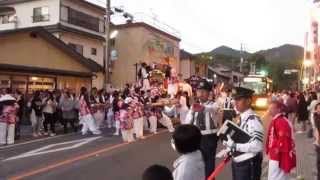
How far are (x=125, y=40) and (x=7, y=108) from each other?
31637 millimetres

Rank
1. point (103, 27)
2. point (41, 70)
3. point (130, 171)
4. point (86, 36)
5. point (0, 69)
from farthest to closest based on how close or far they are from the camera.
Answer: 1. point (103, 27)
2. point (86, 36)
3. point (41, 70)
4. point (0, 69)
5. point (130, 171)

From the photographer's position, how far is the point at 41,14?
3853 centimetres

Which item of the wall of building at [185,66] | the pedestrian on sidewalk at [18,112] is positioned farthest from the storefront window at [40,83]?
the wall of building at [185,66]

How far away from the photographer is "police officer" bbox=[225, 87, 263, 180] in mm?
5938

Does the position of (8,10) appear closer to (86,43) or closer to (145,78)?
(86,43)

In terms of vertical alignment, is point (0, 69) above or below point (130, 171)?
above

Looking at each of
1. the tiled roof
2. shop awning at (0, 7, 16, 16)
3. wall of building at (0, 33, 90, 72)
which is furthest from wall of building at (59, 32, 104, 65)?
shop awning at (0, 7, 16, 16)

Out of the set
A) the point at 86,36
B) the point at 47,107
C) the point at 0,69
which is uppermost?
the point at 86,36

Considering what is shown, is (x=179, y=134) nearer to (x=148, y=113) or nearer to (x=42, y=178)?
(x=42, y=178)

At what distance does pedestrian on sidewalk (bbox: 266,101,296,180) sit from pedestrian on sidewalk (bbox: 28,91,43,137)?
13538 millimetres

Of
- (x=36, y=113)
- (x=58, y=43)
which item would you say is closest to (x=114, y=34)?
(x=58, y=43)

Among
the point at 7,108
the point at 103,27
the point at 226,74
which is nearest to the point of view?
the point at 7,108

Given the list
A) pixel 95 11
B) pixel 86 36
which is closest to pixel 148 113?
pixel 86 36

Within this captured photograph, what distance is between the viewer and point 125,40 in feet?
156
